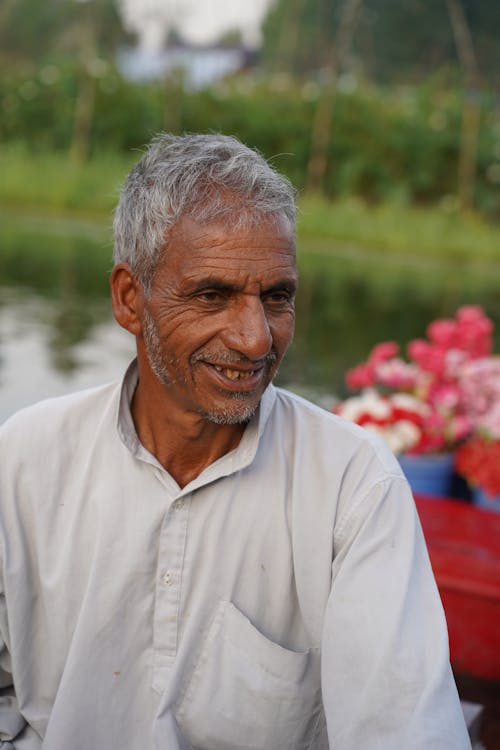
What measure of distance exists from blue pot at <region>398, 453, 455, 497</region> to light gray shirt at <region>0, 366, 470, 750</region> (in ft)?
5.85

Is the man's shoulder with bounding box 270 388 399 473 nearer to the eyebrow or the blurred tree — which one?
the eyebrow

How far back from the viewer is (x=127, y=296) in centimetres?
160

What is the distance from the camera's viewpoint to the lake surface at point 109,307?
17.6 feet

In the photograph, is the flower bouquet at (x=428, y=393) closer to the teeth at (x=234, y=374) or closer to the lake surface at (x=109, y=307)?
the lake surface at (x=109, y=307)

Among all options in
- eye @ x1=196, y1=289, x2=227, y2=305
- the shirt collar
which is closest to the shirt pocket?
the shirt collar

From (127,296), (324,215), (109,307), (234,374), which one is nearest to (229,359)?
(234,374)

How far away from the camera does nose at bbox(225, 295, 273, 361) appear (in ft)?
4.76

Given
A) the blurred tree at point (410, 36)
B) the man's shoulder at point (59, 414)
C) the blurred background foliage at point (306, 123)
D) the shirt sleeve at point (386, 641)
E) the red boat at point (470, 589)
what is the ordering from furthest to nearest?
the blurred tree at point (410, 36), the blurred background foliage at point (306, 123), the red boat at point (470, 589), the man's shoulder at point (59, 414), the shirt sleeve at point (386, 641)

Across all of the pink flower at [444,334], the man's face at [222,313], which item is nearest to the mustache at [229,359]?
the man's face at [222,313]

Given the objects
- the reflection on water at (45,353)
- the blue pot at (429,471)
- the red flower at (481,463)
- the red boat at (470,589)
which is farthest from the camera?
the reflection on water at (45,353)

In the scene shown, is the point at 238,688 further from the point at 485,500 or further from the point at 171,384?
the point at 485,500

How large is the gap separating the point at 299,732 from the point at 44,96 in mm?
14457

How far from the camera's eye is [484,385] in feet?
11.3

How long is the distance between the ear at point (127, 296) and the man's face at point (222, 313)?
0.04 meters
